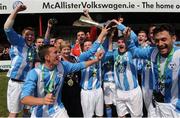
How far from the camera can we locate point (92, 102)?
665 centimetres

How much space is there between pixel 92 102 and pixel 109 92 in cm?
64

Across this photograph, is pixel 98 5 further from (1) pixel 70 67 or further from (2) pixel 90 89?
(1) pixel 70 67

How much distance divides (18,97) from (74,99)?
0.95 meters

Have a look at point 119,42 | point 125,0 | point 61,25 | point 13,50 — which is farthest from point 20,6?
point 61,25

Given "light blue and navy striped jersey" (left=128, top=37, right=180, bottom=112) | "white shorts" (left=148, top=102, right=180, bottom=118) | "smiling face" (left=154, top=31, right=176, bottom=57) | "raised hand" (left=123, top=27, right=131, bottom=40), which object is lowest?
"white shorts" (left=148, top=102, right=180, bottom=118)

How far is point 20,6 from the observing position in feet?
18.0

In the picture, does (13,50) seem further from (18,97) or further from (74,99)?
(74,99)

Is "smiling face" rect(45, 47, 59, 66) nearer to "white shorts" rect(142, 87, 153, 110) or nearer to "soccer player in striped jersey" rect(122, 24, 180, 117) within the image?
"soccer player in striped jersey" rect(122, 24, 180, 117)

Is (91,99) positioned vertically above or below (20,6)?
below

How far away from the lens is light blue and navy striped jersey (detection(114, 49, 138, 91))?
6406mm

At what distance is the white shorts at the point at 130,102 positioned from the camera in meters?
6.45

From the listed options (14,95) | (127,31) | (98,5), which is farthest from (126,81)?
(98,5)

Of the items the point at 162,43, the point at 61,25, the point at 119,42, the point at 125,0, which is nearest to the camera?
the point at 162,43

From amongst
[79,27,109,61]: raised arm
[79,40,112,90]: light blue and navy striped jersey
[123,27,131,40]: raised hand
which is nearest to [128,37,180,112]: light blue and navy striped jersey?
[123,27,131,40]: raised hand
